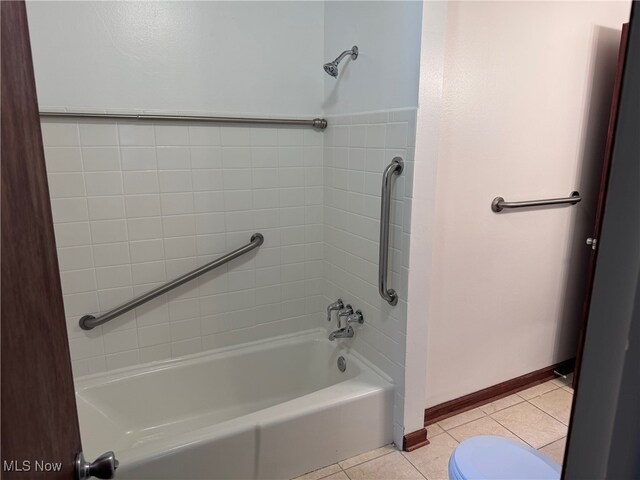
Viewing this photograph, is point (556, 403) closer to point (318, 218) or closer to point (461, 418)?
point (461, 418)

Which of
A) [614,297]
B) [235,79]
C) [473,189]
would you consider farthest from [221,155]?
[614,297]

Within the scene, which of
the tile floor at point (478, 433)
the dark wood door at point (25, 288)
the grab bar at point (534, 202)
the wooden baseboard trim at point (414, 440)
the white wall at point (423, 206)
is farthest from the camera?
the grab bar at point (534, 202)

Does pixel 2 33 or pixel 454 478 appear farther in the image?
pixel 454 478

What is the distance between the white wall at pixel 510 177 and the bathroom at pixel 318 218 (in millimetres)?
12

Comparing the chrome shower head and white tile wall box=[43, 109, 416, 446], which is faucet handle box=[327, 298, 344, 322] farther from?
the chrome shower head

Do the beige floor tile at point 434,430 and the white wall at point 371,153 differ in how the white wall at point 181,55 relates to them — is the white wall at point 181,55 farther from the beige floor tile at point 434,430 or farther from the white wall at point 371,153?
the beige floor tile at point 434,430

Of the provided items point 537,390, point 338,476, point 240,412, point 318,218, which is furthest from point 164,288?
point 537,390

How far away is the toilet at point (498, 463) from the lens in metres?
1.29

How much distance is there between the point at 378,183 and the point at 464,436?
1.25 metres

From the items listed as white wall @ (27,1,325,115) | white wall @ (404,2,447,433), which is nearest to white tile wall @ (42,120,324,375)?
white wall @ (27,1,325,115)

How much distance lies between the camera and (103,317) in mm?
1885

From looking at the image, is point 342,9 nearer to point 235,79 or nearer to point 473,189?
point 235,79

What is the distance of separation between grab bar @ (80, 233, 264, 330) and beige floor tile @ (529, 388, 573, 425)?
5.54 ft

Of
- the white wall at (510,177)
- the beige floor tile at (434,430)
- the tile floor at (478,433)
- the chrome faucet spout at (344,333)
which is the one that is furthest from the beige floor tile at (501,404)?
the chrome faucet spout at (344,333)
